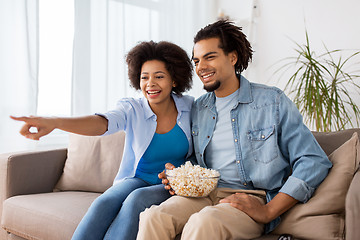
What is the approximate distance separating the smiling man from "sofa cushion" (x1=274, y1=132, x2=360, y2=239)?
0.03 metres

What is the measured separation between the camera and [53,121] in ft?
4.10

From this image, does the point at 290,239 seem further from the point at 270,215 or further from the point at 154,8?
the point at 154,8

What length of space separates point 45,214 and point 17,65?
3.98ft

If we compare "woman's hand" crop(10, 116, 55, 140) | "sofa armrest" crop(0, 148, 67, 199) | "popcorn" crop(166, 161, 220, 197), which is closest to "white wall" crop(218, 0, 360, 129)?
"popcorn" crop(166, 161, 220, 197)

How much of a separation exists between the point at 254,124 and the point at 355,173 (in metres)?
0.43

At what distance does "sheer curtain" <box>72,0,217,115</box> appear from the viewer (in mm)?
2854

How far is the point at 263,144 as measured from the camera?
5.00 feet

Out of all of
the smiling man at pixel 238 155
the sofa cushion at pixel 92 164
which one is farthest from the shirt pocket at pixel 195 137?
the sofa cushion at pixel 92 164

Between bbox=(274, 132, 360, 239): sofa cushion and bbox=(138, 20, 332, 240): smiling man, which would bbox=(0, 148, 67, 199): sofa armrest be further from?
bbox=(274, 132, 360, 239): sofa cushion

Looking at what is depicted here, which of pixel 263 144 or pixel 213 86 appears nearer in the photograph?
pixel 263 144

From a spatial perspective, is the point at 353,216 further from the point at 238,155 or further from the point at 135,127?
the point at 135,127

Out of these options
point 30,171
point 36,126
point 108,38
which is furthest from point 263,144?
point 108,38

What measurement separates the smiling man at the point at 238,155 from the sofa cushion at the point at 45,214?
579 millimetres

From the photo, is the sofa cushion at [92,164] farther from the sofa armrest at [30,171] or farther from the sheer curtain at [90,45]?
the sheer curtain at [90,45]
